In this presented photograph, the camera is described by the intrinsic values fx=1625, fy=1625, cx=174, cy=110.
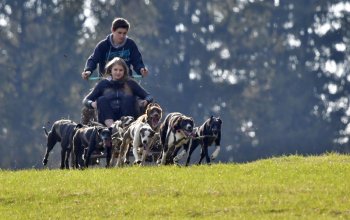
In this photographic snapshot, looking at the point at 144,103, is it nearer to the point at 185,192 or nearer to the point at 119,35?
the point at 119,35

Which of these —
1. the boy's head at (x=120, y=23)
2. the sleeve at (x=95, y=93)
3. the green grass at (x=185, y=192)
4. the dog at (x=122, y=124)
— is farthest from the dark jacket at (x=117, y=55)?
the green grass at (x=185, y=192)

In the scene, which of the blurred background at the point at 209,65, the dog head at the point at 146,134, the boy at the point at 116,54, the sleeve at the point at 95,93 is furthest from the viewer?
the blurred background at the point at 209,65

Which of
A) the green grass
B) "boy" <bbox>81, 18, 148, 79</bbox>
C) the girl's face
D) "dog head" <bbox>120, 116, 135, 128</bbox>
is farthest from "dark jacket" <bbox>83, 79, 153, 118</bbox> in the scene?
the green grass

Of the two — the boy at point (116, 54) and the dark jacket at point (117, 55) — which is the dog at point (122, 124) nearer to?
the boy at point (116, 54)

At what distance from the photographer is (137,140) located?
24047 millimetres

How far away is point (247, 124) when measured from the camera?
224 feet

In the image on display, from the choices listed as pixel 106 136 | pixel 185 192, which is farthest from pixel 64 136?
pixel 185 192

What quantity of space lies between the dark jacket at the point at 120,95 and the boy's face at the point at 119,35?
0.91 metres

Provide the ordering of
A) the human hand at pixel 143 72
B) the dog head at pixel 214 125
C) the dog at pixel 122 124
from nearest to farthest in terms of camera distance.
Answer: the dog head at pixel 214 125 → the dog at pixel 122 124 → the human hand at pixel 143 72

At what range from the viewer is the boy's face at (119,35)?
2666cm

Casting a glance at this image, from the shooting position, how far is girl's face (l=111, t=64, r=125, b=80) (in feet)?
84.9

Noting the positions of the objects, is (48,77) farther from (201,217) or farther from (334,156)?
(201,217)

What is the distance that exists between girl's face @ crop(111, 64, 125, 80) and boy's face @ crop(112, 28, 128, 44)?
953 mm

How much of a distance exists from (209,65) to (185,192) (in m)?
51.0
